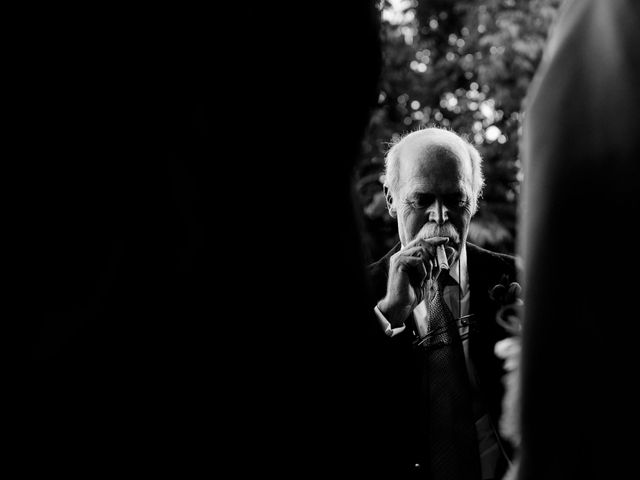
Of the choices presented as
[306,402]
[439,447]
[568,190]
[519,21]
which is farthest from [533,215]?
[519,21]

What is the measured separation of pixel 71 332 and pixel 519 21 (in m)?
9.00

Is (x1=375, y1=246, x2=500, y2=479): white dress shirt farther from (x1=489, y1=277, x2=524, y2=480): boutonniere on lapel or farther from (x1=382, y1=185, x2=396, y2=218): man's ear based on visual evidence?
(x1=489, y1=277, x2=524, y2=480): boutonniere on lapel

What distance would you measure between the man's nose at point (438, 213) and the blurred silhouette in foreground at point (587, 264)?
193 centimetres

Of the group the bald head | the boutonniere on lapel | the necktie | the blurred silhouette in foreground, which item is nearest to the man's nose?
the bald head

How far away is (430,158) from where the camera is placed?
2.82 metres

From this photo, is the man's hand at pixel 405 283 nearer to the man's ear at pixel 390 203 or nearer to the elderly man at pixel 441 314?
the elderly man at pixel 441 314

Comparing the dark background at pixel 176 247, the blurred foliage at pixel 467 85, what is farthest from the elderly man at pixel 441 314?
the blurred foliage at pixel 467 85

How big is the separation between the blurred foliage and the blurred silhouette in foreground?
21.7 ft

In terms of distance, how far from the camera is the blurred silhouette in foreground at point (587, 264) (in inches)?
31.1

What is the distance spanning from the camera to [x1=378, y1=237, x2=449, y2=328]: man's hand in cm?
250

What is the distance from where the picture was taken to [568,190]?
0.81m

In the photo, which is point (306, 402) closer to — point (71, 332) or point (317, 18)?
point (71, 332)

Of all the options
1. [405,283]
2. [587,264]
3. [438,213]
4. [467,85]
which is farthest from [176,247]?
[467,85]

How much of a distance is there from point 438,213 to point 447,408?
78cm
